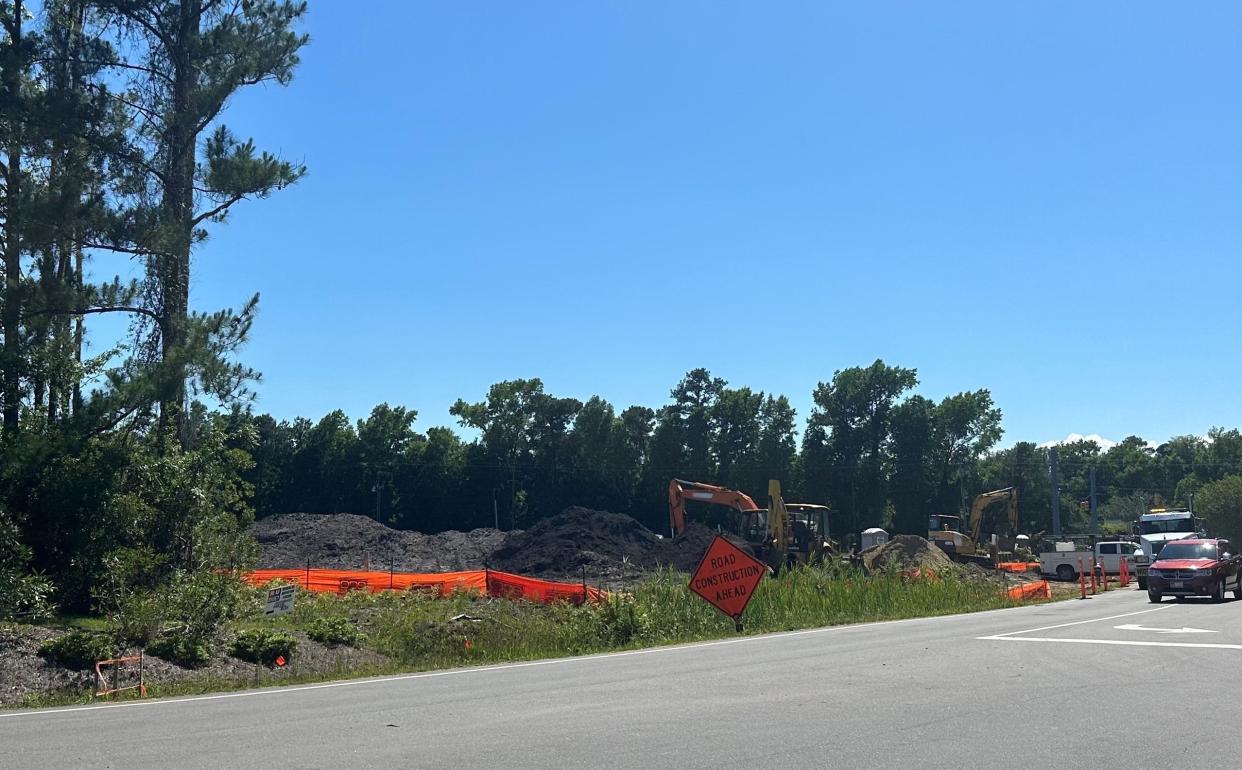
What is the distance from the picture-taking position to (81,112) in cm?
2131

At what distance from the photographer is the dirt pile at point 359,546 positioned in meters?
52.2

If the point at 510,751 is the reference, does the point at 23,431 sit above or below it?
above

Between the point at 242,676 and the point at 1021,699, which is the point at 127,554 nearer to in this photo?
the point at 242,676

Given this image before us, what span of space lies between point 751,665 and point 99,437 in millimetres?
14208

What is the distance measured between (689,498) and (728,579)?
24.1 metres

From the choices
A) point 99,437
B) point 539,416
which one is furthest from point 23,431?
point 539,416

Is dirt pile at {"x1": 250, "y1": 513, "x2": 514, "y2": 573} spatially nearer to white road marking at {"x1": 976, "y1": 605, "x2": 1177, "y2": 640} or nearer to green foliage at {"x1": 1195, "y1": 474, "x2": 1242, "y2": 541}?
white road marking at {"x1": 976, "y1": 605, "x2": 1177, "y2": 640}

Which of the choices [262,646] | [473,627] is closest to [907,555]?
[473,627]

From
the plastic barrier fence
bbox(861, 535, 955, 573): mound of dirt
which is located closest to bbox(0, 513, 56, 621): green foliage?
the plastic barrier fence

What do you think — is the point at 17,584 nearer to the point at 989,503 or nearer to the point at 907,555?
the point at 907,555

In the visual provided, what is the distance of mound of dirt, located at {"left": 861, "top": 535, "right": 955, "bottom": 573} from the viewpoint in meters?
45.3

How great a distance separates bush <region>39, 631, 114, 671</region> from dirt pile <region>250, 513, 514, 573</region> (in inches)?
1353

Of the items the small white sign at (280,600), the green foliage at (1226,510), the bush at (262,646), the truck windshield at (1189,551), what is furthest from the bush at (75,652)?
the green foliage at (1226,510)

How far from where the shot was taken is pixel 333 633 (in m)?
20.2
